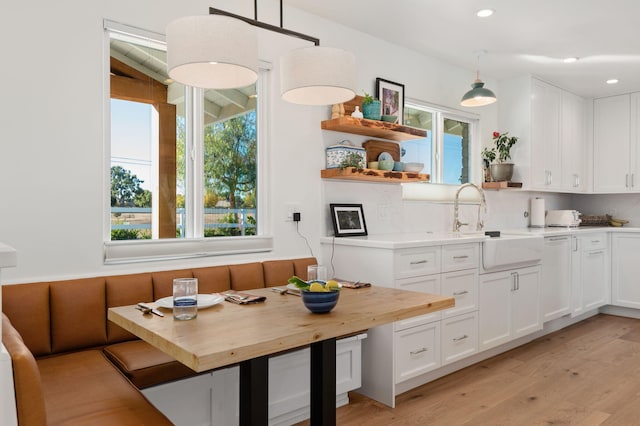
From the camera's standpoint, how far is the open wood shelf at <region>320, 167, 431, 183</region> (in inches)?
126

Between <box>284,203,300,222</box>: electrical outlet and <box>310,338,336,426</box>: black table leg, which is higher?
<box>284,203,300,222</box>: electrical outlet

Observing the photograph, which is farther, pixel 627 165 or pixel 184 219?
pixel 627 165

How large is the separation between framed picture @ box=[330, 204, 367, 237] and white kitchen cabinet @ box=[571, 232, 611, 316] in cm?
251

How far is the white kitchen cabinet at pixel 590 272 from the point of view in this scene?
468cm

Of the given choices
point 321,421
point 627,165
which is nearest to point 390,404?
point 321,421

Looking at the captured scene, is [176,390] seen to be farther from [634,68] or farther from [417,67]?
[634,68]

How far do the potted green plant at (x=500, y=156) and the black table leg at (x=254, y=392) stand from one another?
12.3 feet

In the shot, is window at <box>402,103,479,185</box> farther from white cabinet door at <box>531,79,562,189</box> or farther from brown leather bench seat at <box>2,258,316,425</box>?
brown leather bench seat at <box>2,258,316,425</box>

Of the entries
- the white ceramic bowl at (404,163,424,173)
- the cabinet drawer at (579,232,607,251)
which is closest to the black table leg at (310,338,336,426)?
the white ceramic bowl at (404,163,424,173)

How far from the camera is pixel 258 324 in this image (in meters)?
1.57

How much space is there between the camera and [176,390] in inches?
82.0

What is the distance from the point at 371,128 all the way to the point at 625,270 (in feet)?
12.2

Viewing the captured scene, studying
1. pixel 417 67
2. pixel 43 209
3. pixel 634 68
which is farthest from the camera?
pixel 634 68

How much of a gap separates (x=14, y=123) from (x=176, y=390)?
4.73 feet
